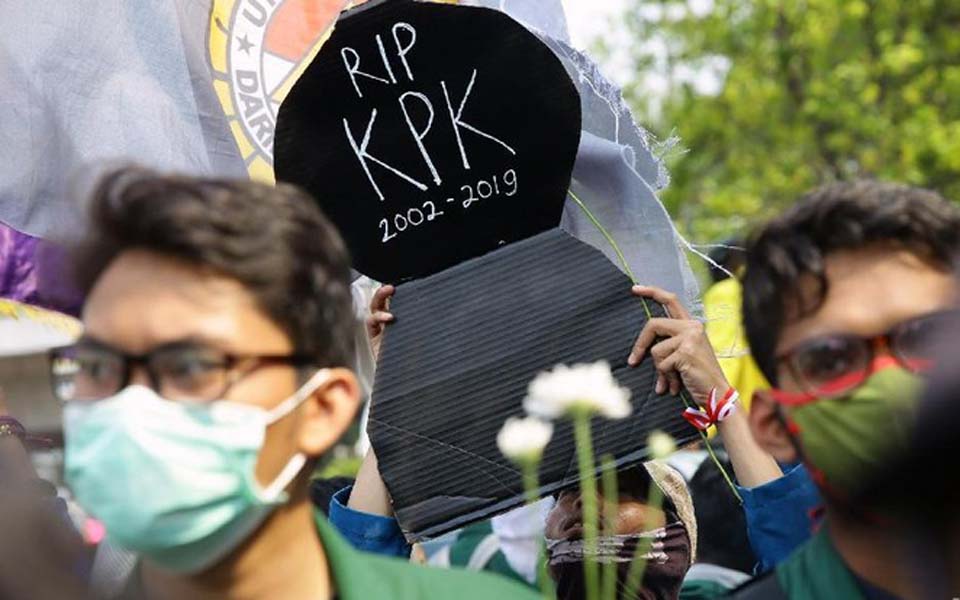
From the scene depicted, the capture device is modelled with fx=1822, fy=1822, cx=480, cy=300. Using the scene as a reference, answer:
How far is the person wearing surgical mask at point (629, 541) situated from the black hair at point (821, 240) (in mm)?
1106

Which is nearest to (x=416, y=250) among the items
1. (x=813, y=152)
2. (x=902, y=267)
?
(x=902, y=267)

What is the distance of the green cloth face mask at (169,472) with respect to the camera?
2627mm

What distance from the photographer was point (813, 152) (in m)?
14.9

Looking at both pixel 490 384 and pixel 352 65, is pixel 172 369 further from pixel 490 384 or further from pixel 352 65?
pixel 352 65

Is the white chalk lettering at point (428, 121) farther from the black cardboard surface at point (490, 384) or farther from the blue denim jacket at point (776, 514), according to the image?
the blue denim jacket at point (776, 514)

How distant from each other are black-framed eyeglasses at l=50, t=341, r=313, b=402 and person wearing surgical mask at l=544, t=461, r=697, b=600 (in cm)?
133

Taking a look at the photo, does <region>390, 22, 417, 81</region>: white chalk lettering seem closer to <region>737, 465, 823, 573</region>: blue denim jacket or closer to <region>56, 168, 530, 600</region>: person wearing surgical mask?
<region>56, 168, 530, 600</region>: person wearing surgical mask

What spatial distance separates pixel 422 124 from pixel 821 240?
1.22 meters

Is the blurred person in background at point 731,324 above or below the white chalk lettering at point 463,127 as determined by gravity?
below

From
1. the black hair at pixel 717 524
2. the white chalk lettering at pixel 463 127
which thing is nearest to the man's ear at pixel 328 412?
the white chalk lettering at pixel 463 127

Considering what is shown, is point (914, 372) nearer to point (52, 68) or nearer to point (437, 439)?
point (437, 439)

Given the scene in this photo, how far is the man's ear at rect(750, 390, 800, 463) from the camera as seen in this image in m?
2.74

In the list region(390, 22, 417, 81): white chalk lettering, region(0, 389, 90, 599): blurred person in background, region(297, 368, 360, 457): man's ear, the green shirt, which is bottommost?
the green shirt

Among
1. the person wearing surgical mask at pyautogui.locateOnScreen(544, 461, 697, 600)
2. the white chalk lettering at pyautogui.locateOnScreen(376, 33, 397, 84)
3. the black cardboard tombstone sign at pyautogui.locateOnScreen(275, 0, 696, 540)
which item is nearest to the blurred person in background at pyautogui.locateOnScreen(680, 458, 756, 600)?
the person wearing surgical mask at pyautogui.locateOnScreen(544, 461, 697, 600)
